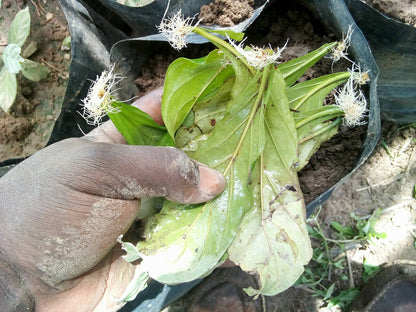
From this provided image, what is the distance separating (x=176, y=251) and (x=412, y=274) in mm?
1017

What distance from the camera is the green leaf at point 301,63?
0.86 meters

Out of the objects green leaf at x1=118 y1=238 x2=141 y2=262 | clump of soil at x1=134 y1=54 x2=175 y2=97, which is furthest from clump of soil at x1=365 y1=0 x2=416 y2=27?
green leaf at x1=118 y1=238 x2=141 y2=262

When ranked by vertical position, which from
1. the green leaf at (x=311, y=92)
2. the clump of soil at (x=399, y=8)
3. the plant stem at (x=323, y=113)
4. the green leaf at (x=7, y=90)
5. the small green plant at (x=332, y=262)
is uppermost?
the green leaf at (x=7, y=90)

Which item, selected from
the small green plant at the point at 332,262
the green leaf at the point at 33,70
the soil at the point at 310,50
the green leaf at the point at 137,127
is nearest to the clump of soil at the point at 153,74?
the soil at the point at 310,50

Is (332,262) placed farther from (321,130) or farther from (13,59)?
(13,59)

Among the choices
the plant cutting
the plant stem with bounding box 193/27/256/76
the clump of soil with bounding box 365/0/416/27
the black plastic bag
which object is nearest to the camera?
the plant stem with bounding box 193/27/256/76

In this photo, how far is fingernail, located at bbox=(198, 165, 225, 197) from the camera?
33.7 inches

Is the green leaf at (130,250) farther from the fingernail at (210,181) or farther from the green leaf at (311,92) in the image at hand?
the green leaf at (311,92)

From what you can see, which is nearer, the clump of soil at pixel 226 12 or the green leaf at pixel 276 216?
the green leaf at pixel 276 216

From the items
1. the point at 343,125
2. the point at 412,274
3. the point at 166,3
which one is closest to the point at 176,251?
the point at 343,125

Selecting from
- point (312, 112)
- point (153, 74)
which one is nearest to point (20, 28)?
point (153, 74)

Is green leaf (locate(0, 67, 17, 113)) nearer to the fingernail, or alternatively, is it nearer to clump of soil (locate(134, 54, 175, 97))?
clump of soil (locate(134, 54, 175, 97))

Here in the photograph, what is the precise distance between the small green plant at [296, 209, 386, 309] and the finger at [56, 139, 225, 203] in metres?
0.76

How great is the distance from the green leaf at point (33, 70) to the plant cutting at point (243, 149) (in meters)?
0.78
